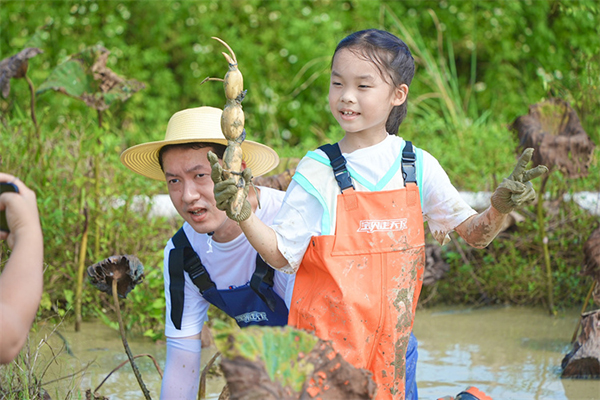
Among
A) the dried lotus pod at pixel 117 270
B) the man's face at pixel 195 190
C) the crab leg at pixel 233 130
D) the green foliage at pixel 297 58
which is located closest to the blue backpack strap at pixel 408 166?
the crab leg at pixel 233 130

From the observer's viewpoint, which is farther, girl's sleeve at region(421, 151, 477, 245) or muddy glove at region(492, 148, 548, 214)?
girl's sleeve at region(421, 151, 477, 245)

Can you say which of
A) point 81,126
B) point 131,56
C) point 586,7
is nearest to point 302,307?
point 81,126

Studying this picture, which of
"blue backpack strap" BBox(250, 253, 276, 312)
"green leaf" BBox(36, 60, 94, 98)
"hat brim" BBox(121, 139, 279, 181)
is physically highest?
"green leaf" BBox(36, 60, 94, 98)

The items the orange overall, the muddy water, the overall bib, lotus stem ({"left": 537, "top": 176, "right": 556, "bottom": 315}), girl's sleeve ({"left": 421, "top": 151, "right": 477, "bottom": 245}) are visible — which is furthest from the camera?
lotus stem ({"left": 537, "top": 176, "right": 556, "bottom": 315})

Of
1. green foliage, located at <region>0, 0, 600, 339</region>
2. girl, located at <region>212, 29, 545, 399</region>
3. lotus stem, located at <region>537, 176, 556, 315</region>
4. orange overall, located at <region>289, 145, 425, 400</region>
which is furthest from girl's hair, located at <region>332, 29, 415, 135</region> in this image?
green foliage, located at <region>0, 0, 600, 339</region>

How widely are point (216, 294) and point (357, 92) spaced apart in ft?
3.33

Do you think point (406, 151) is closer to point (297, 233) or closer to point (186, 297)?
point (297, 233)

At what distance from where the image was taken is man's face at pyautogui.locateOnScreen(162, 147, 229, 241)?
258cm

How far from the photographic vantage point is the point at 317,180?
229cm

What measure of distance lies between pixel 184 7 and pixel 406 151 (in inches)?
237

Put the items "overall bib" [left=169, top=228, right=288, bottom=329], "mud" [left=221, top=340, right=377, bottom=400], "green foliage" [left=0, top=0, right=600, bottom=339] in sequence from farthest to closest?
"green foliage" [left=0, top=0, right=600, bottom=339]
"overall bib" [left=169, top=228, right=288, bottom=329]
"mud" [left=221, top=340, right=377, bottom=400]

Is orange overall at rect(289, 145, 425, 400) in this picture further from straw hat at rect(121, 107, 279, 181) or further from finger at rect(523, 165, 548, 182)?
straw hat at rect(121, 107, 279, 181)

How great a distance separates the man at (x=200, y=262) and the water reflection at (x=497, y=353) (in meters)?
1.09

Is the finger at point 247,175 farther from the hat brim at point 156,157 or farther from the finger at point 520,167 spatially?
the finger at point 520,167
